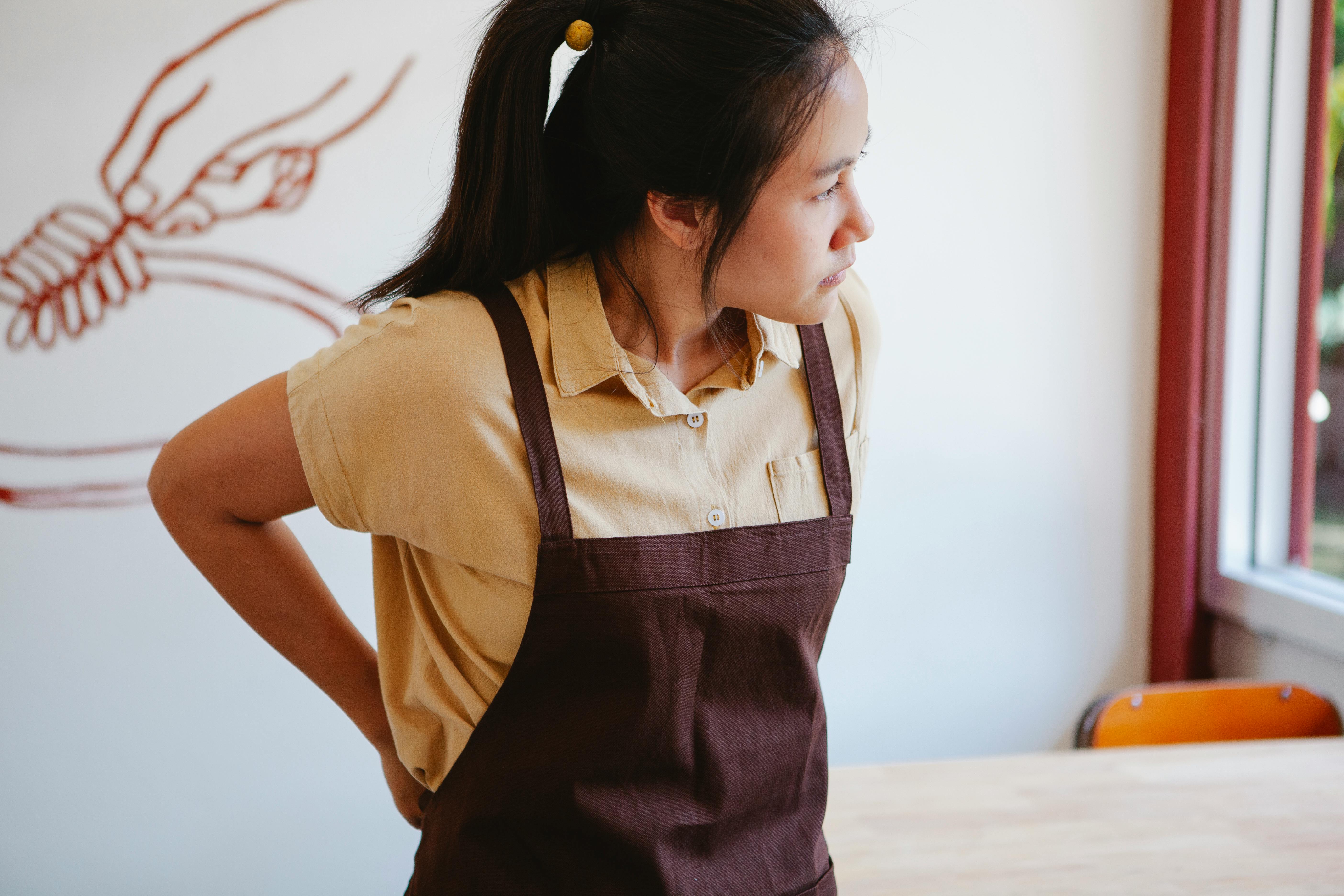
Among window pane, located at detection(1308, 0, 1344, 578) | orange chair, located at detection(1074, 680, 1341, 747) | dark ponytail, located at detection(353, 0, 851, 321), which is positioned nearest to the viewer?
dark ponytail, located at detection(353, 0, 851, 321)

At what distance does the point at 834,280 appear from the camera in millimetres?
896

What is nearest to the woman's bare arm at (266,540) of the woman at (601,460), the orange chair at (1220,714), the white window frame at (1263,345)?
the woman at (601,460)

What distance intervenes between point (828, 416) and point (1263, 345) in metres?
1.66

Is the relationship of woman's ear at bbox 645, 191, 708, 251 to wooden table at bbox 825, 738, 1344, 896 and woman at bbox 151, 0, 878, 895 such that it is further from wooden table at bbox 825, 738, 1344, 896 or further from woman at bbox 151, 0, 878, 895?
wooden table at bbox 825, 738, 1344, 896

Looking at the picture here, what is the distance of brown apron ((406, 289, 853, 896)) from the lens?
2.84ft

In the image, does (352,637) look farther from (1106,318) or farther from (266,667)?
(1106,318)

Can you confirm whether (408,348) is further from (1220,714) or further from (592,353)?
(1220,714)

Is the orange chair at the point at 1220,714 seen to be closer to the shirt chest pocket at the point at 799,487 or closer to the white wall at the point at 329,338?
the white wall at the point at 329,338

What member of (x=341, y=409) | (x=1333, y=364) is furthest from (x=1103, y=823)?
(x=1333, y=364)

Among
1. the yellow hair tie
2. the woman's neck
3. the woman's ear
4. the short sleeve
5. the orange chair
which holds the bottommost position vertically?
the orange chair

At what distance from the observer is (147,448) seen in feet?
6.29

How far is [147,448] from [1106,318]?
6.74 ft

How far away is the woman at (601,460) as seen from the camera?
824mm

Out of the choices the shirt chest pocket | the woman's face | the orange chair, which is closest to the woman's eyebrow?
the woman's face
